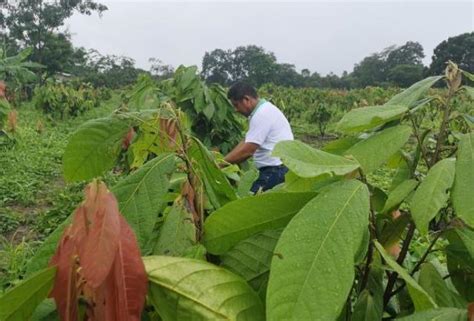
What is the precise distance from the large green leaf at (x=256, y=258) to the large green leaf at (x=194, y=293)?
0.15ft

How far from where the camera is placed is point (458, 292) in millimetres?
582

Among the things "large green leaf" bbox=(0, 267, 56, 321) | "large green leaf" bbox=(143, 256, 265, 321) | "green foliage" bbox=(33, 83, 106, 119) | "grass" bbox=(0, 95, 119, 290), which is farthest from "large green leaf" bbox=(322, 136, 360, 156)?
"green foliage" bbox=(33, 83, 106, 119)

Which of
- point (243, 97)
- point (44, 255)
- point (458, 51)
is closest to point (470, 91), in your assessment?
point (44, 255)

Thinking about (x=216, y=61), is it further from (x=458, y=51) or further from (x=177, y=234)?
(x=177, y=234)

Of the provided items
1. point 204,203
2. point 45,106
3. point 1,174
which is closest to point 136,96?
point 204,203

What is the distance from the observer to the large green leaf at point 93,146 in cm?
58

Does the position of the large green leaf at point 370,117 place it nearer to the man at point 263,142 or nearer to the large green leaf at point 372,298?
the large green leaf at point 372,298

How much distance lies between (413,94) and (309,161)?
212 millimetres

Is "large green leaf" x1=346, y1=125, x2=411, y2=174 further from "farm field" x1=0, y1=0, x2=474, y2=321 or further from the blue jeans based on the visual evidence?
the blue jeans

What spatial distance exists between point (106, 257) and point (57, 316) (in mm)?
127

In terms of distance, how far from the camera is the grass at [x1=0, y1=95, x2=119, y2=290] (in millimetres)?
3156

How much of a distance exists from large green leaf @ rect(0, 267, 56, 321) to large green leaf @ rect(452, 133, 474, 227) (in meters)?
0.33

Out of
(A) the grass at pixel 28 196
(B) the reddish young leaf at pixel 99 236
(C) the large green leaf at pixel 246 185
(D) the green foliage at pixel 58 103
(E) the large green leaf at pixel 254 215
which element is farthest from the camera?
(D) the green foliage at pixel 58 103

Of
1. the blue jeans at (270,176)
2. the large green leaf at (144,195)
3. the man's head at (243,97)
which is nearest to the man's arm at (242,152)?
the blue jeans at (270,176)
